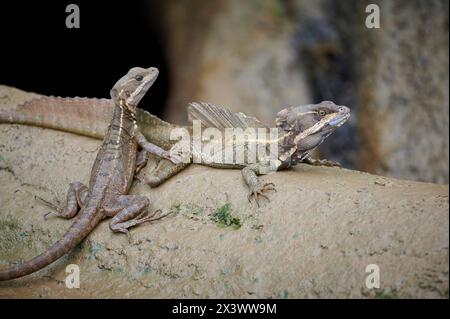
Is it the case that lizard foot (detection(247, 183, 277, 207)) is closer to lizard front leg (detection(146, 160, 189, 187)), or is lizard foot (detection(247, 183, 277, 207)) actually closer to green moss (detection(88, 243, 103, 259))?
lizard front leg (detection(146, 160, 189, 187))

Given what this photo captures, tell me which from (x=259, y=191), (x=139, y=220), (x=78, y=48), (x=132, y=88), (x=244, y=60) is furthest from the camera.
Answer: (x=78, y=48)

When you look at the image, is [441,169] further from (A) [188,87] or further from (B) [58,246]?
(B) [58,246]

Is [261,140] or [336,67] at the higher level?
[336,67]

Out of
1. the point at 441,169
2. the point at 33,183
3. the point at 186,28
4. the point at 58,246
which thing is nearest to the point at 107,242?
the point at 58,246

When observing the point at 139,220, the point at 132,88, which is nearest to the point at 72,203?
the point at 139,220

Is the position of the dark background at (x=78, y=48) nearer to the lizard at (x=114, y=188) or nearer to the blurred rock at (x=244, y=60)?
the blurred rock at (x=244, y=60)

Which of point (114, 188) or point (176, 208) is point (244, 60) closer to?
point (114, 188)

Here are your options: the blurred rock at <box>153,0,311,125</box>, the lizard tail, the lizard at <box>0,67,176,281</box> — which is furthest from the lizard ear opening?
the blurred rock at <box>153,0,311,125</box>
